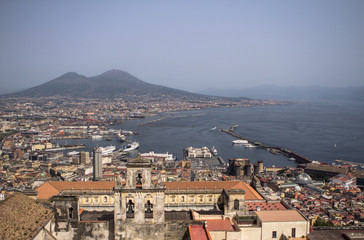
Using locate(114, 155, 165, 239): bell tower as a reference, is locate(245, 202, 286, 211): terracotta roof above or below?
below

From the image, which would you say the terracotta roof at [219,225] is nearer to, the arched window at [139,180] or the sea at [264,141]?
the arched window at [139,180]

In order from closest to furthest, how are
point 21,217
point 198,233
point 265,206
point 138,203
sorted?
point 21,217
point 198,233
point 138,203
point 265,206

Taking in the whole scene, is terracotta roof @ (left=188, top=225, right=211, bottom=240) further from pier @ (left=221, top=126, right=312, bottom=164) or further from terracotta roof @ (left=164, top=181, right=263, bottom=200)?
pier @ (left=221, top=126, right=312, bottom=164)

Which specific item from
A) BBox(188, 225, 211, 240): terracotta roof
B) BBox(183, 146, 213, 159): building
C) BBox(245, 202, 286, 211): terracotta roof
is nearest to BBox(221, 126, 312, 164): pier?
BBox(183, 146, 213, 159): building

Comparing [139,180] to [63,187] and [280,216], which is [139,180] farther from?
[63,187]

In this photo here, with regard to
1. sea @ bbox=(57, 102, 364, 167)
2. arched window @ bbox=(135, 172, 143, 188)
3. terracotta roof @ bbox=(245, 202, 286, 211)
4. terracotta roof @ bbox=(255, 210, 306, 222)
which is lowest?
sea @ bbox=(57, 102, 364, 167)

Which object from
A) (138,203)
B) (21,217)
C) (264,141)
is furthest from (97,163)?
(264,141)

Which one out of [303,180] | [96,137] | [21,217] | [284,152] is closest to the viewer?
[21,217]
